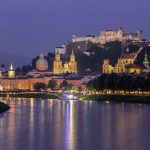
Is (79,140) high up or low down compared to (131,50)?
down

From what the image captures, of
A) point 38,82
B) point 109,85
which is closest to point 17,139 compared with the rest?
point 109,85

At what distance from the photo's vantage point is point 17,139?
26578 mm

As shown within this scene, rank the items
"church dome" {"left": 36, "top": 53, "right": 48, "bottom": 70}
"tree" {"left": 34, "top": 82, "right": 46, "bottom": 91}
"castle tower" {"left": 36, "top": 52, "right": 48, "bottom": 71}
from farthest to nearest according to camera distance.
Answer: "church dome" {"left": 36, "top": 53, "right": 48, "bottom": 70}
"castle tower" {"left": 36, "top": 52, "right": 48, "bottom": 71}
"tree" {"left": 34, "top": 82, "right": 46, "bottom": 91}

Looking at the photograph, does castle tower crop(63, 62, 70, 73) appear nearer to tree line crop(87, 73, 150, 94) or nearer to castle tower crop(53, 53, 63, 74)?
castle tower crop(53, 53, 63, 74)

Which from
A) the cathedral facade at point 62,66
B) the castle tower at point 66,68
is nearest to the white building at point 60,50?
the cathedral facade at point 62,66

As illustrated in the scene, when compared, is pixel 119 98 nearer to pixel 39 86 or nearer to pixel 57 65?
pixel 39 86

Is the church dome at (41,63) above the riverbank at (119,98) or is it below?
above

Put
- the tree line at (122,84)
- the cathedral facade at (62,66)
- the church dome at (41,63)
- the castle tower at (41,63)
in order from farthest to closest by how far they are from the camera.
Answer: the church dome at (41,63) → the castle tower at (41,63) → the cathedral facade at (62,66) → the tree line at (122,84)

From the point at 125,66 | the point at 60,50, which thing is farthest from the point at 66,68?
the point at 125,66

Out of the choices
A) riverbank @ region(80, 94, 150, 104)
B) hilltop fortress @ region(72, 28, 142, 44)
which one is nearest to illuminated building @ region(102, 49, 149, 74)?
hilltop fortress @ region(72, 28, 142, 44)

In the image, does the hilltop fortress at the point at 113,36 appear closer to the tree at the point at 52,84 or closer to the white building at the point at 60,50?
the white building at the point at 60,50

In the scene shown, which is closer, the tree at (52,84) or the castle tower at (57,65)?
the tree at (52,84)

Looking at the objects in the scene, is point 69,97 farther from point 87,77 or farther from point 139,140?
point 139,140

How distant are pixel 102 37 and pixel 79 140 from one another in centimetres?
10678
